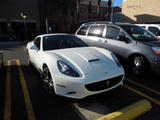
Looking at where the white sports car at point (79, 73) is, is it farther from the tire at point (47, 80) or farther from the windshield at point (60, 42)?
the windshield at point (60, 42)

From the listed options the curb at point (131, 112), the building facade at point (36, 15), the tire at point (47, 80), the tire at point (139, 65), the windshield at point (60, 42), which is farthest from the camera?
the building facade at point (36, 15)

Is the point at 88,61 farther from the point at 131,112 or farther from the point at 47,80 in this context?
the point at 131,112

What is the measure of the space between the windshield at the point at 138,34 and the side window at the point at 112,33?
286 millimetres

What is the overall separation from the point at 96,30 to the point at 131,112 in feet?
13.1

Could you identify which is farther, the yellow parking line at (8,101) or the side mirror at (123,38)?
the side mirror at (123,38)

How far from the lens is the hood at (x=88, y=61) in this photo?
2546 mm

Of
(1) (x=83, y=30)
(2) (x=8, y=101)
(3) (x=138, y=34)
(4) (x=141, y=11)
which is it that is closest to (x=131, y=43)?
(3) (x=138, y=34)

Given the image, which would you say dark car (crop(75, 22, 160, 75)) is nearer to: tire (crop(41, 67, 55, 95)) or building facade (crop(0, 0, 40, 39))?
tire (crop(41, 67, 55, 95))

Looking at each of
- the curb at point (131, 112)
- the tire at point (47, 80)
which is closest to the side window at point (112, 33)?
the curb at point (131, 112)

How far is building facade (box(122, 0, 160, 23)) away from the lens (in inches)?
789

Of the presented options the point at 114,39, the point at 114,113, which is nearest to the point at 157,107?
the point at 114,113

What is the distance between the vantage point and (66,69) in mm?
2557

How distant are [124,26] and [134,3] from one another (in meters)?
22.2

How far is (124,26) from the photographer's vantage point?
4.70 meters
